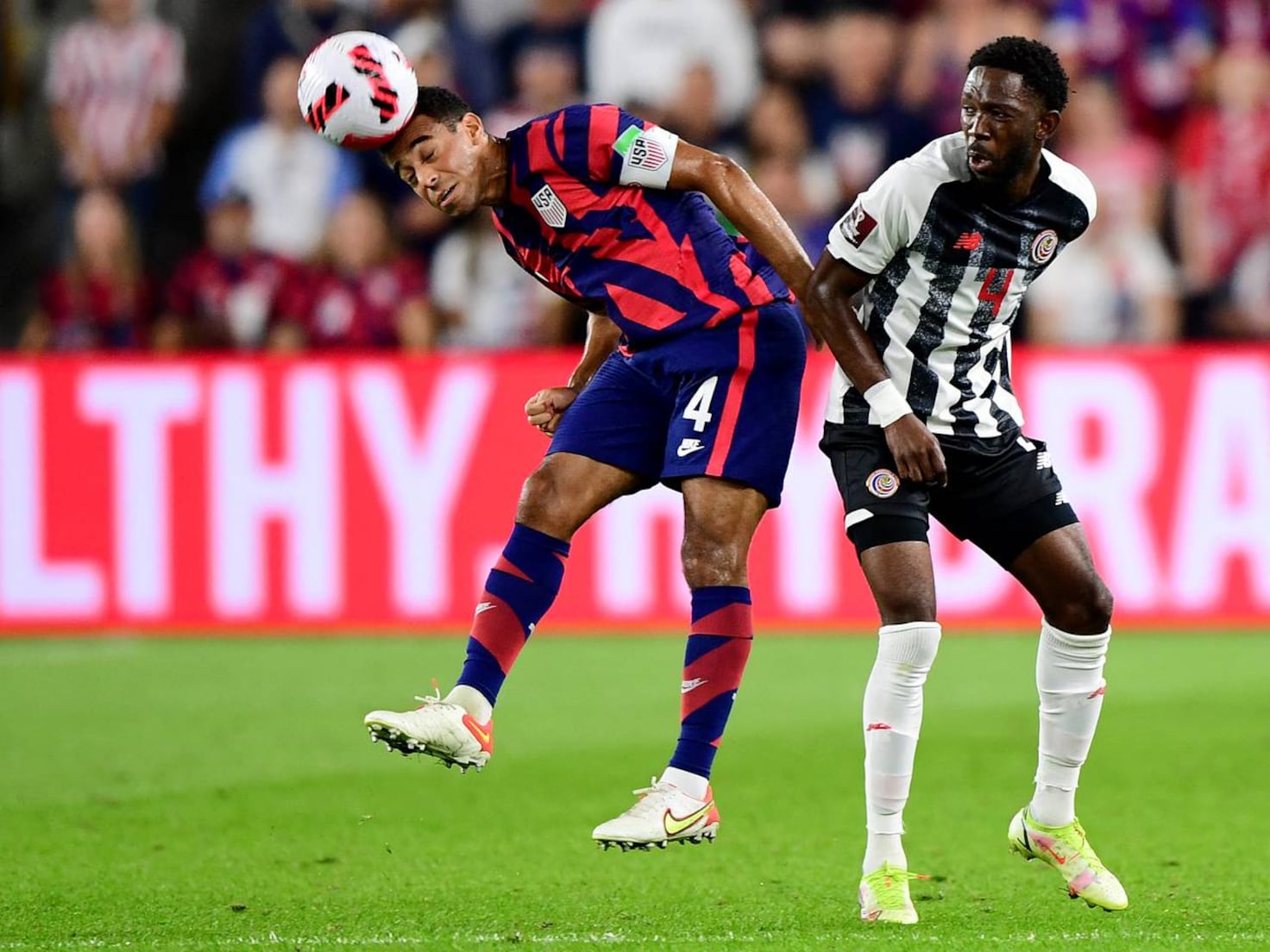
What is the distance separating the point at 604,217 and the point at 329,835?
2184 mm

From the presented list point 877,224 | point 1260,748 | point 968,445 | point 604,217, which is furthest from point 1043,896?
point 1260,748

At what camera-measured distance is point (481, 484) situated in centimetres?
1116

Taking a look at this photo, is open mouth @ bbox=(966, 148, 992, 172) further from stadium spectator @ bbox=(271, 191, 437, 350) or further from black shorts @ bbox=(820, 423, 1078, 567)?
stadium spectator @ bbox=(271, 191, 437, 350)

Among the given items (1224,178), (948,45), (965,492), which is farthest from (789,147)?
(965,492)

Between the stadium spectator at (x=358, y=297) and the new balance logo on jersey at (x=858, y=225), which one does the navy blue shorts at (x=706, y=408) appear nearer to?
the new balance logo on jersey at (x=858, y=225)

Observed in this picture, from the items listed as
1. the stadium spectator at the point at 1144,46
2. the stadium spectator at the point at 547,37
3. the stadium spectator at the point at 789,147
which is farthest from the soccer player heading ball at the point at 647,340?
the stadium spectator at the point at 1144,46

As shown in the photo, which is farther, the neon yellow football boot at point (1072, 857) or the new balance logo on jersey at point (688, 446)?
the new balance logo on jersey at point (688, 446)

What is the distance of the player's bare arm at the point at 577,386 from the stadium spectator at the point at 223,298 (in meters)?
6.79

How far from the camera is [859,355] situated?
489 centimetres

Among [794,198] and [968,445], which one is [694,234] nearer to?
[968,445]

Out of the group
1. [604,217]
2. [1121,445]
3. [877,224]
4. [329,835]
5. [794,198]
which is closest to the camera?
[877,224]

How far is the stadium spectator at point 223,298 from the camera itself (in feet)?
40.6

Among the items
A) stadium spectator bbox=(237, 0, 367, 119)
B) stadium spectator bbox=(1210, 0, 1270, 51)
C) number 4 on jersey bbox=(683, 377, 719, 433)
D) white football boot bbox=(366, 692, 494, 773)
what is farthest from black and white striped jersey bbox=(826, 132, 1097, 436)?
stadium spectator bbox=(237, 0, 367, 119)

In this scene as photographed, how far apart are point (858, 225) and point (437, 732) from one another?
1.65 meters
